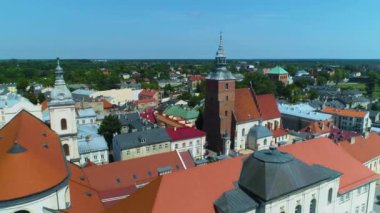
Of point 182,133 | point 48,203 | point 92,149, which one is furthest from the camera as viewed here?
point 182,133

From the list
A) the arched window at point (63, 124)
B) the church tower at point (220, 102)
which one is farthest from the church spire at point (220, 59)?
the arched window at point (63, 124)

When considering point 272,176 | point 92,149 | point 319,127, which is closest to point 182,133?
point 92,149

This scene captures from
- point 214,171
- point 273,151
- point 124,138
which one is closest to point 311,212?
point 273,151

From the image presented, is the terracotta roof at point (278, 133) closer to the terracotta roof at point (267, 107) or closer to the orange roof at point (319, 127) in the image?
the terracotta roof at point (267, 107)

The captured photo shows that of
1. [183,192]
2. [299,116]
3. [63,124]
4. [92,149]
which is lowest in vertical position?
[92,149]

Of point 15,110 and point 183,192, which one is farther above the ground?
point 183,192

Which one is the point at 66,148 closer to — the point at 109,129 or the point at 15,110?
the point at 109,129

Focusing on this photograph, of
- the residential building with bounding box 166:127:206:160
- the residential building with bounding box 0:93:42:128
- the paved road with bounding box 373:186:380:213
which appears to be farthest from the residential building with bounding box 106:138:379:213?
the residential building with bounding box 0:93:42:128
